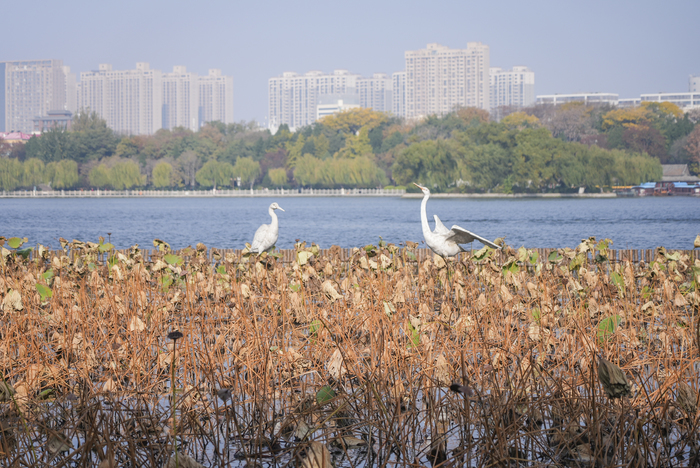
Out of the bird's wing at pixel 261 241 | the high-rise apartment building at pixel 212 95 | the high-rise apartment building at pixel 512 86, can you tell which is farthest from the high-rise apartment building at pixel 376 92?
the bird's wing at pixel 261 241

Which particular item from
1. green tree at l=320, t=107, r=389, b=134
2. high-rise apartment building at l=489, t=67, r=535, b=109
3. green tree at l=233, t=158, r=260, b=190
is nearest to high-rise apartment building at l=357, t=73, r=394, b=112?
high-rise apartment building at l=489, t=67, r=535, b=109

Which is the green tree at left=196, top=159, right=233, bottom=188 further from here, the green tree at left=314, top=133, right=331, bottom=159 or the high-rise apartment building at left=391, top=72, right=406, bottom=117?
the high-rise apartment building at left=391, top=72, right=406, bottom=117

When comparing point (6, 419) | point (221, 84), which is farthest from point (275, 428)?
point (221, 84)

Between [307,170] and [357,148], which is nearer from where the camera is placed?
[307,170]

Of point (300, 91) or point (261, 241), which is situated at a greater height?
point (300, 91)

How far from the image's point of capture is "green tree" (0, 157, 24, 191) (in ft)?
217

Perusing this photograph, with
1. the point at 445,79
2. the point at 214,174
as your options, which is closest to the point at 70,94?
the point at 445,79

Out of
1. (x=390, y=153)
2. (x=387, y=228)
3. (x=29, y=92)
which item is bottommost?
(x=387, y=228)

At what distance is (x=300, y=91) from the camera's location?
572 feet

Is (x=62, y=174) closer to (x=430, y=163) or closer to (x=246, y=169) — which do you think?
(x=246, y=169)

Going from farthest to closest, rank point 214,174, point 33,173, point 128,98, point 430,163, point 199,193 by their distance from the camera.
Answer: point 128,98
point 199,193
point 214,174
point 33,173
point 430,163

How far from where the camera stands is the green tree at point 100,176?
66.6 meters

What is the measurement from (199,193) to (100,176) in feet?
28.4

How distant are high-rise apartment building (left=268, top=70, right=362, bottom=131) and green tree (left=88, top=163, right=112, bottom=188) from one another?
105216 mm
